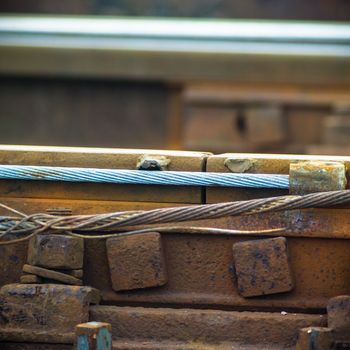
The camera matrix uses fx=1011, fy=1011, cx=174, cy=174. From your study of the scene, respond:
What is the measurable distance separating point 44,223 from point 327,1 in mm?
6720

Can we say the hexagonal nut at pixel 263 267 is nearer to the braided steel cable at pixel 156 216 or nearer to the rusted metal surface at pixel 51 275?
the braided steel cable at pixel 156 216

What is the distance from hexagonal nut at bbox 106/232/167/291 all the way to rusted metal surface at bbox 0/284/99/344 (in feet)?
0.45

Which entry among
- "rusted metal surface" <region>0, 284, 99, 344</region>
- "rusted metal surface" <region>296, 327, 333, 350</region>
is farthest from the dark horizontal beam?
"rusted metal surface" <region>296, 327, 333, 350</region>

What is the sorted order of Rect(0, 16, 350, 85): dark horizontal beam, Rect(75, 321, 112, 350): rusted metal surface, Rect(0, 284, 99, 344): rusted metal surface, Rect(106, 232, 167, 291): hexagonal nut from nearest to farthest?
1. Rect(75, 321, 112, 350): rusted metal surface
2. Rect(0, 284, 99, 344): rusted metal surface
3. Rect(106, 232, 167, 291): hexagonal nut
4. Rect(0, 16, 350, 85): dark horizontal beam

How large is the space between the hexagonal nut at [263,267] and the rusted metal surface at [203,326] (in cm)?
9

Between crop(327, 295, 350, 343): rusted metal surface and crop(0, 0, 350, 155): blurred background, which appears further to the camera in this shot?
crop(0, 0, 350, 155): blurred background

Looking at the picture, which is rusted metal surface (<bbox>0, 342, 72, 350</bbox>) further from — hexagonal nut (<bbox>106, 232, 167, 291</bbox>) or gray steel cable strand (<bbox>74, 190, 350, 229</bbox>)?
gray steel cable strand (<bbox>74, 190, 350, 229</bbox>)

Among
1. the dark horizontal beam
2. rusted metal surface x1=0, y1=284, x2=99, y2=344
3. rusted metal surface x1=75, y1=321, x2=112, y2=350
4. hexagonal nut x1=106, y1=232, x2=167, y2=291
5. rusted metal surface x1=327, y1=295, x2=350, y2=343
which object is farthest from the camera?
the dark horizontal beam

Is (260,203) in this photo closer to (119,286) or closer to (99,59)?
(119,286)

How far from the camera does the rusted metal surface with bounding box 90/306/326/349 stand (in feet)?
10.6

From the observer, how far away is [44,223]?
3.31 meters

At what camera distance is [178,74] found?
9523 mm

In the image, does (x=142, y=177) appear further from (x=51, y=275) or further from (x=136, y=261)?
(x=51, y=275)

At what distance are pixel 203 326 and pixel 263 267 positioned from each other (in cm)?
28
